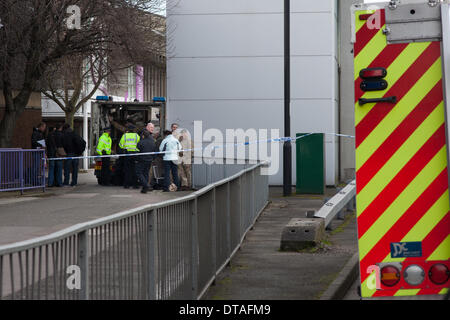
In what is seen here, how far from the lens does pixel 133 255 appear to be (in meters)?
5.41

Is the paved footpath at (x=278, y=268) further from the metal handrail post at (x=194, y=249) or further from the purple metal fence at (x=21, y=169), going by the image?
the purple metal fence at (x=21, y=169)

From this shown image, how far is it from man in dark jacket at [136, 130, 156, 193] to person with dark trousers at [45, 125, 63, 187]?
3871 millimetres

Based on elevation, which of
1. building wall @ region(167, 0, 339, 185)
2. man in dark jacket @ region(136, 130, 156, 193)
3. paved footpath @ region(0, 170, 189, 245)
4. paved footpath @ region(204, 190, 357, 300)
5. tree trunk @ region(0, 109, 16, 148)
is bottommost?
paved footpath @ region(204, 190, 357, 300)

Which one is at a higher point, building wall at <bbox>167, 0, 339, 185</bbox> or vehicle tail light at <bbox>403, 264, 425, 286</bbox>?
building wall at <bbox>167, 0, 339, 185</bbox>

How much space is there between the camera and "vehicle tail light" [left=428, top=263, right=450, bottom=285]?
18.3 ft

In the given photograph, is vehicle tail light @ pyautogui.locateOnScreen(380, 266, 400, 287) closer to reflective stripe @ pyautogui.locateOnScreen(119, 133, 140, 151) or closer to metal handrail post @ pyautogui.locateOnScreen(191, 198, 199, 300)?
metal handrail post @ pyautogui.locateOnScreen(191, 198, 199, 300)

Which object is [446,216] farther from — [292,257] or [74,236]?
[292,257]

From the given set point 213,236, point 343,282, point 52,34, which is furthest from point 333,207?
point 52,34

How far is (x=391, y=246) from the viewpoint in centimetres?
572

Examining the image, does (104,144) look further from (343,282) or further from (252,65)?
(343,282)

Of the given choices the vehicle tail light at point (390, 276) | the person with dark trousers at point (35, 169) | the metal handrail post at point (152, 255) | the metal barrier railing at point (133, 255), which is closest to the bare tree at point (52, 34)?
the person with dark trousers at point (35, 169)

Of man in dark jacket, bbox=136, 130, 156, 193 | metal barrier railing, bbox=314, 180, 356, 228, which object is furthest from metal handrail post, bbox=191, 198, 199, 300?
man in dark jacket, bbox=136, 130, 156, 193

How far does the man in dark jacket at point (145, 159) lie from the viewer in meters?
22.0

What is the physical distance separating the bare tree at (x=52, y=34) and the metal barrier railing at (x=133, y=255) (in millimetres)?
14142
